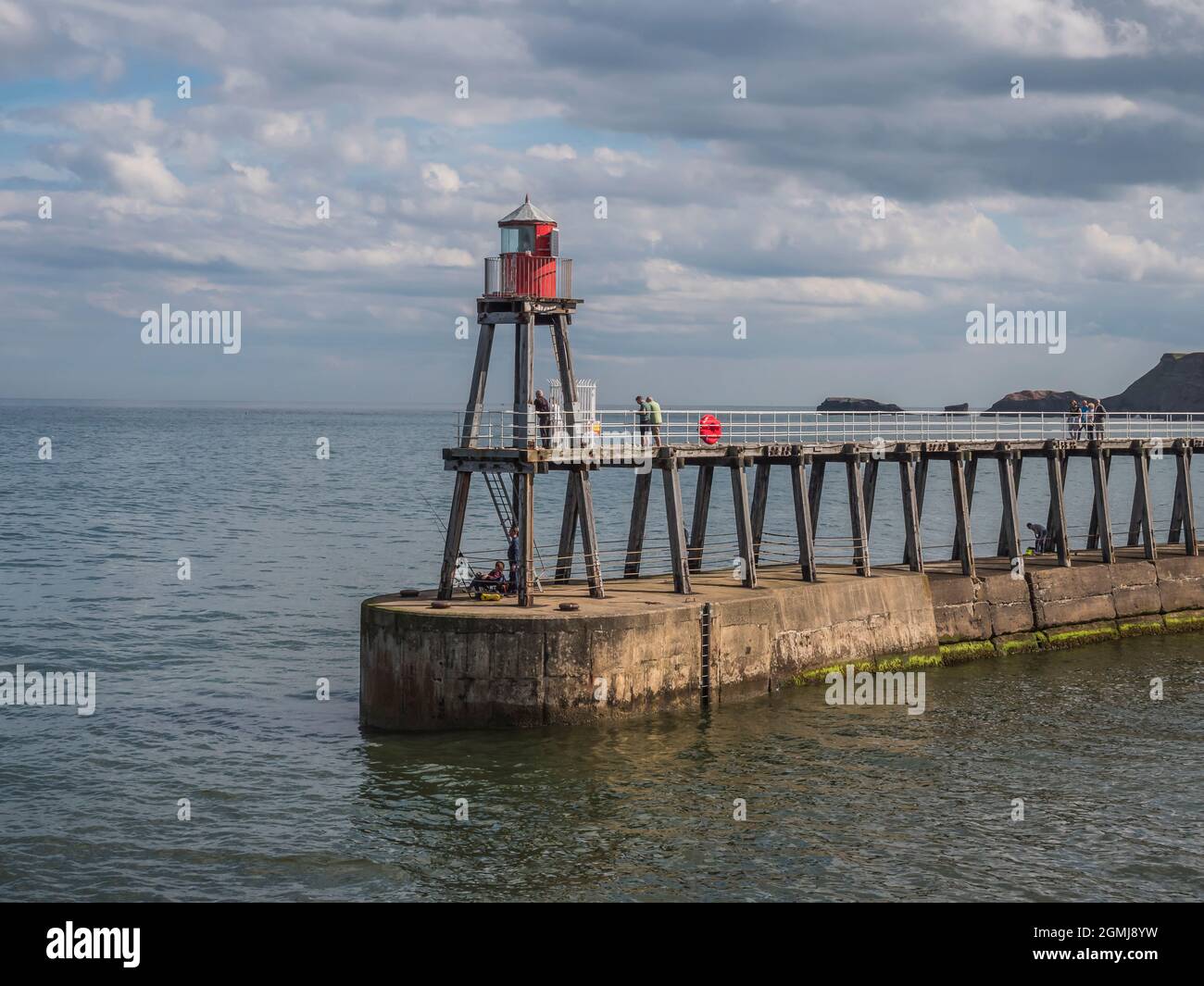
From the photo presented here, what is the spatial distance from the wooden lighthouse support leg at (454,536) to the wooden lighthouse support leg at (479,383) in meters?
0.86

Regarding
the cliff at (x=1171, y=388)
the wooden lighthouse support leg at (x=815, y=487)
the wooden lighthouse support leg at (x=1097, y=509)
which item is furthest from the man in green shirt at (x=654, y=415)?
the cliff at (x=1171, y=388)

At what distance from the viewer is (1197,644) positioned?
38.2 meters

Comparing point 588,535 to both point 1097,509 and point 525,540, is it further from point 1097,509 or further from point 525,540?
point 1097,509

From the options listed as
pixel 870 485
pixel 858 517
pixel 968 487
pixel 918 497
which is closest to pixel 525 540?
pixel 858 517

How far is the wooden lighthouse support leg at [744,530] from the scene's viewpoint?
101 ft

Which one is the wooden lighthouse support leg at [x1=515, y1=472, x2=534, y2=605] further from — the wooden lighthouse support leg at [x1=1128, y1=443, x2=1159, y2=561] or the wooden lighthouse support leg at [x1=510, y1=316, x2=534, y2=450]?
the wooden lighthouse support leg at [x1=1128, y1=443, x2=1159, y2=561]

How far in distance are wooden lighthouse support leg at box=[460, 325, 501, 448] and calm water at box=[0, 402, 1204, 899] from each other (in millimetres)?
6740

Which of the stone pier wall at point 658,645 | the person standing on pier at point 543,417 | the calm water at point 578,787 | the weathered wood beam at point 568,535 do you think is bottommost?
the calm water at point 578,787

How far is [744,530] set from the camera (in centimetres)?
3111

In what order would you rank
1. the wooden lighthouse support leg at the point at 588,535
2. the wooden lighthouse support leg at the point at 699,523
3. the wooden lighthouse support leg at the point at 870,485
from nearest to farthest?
1. the wooden lighthouse support leg at the point at 588,535
2. the wooden lighthouse support leg at the point at 699,523
3. the wooden lighthouse support leg at the point at 870,485

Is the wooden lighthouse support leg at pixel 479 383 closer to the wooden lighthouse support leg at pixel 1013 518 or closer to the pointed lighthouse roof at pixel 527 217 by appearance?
the pointed lighthouse roof at pixel 527 217

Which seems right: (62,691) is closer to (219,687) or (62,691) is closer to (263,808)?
(219,687)
